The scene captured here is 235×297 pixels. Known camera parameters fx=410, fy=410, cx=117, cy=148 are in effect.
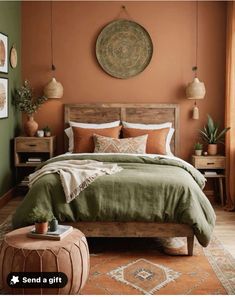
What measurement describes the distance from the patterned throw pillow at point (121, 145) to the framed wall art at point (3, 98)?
3.92 ft

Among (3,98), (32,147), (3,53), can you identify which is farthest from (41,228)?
(3,53)

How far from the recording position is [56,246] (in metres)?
2.56

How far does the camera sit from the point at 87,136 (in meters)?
5.27

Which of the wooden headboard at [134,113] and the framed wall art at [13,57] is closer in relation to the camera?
the framed wall art at [13,57]

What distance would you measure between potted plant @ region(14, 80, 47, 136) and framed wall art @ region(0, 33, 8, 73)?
0.52 meters

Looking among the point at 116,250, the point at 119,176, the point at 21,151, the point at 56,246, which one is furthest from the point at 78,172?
the point at 21,151

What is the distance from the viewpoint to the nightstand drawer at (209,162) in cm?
538

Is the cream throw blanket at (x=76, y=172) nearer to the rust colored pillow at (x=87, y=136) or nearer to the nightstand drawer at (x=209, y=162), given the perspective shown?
the rust colored pillow at (x=87, y=136)

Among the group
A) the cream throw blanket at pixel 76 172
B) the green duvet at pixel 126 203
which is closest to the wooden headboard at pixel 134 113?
the cream throw blanket at pixel 76 172

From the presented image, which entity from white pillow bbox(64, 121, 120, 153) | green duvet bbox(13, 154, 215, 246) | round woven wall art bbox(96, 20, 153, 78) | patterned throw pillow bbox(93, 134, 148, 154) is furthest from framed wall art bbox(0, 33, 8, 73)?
green duvet bbox(13, 154, 215, 246)

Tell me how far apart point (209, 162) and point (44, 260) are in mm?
3364

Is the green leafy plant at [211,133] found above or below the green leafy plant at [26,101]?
below

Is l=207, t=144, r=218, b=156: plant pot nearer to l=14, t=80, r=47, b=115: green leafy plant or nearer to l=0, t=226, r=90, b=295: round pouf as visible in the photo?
l=14, t=80, r=47, b=115: green leafy plant

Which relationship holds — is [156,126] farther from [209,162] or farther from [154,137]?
[209,162]
